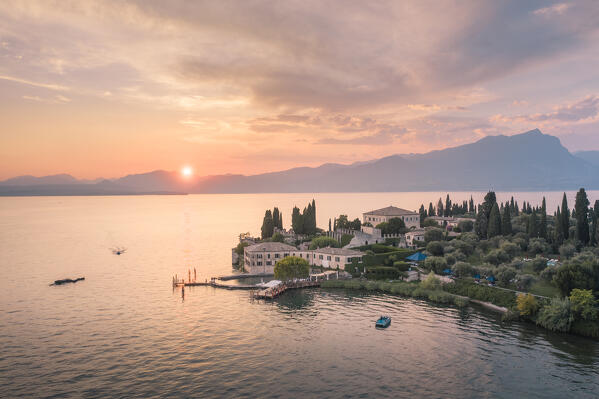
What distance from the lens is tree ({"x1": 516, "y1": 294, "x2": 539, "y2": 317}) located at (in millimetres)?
65375

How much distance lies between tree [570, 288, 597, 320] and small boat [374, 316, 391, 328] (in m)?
29.5

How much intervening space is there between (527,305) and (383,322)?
1019 inches

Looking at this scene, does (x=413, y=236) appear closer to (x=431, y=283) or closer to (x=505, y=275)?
(x=431, y=283)

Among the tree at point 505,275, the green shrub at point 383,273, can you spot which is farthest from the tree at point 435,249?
the tree at point 505,275

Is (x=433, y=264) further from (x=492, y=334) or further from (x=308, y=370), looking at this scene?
(x=308, y=370)

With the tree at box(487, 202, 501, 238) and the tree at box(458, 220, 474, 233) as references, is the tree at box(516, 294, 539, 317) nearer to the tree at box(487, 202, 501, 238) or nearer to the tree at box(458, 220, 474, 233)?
the tree at box(487, 202, 501, 238)

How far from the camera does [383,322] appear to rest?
6288cm

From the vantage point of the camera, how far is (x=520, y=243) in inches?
4198

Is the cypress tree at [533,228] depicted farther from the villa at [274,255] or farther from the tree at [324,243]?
the tree at [324,243]

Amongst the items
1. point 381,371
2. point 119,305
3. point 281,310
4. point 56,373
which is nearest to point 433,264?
point 281,310

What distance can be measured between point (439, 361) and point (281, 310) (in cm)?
3285

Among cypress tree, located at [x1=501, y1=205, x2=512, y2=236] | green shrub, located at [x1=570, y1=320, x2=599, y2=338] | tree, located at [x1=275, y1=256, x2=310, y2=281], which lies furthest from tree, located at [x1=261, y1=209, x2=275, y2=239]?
green shrub, located at [x1=570, y1=320, x2=599, y2=338]

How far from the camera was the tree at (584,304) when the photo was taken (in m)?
59.9

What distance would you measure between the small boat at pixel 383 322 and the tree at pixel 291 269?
109 ft
